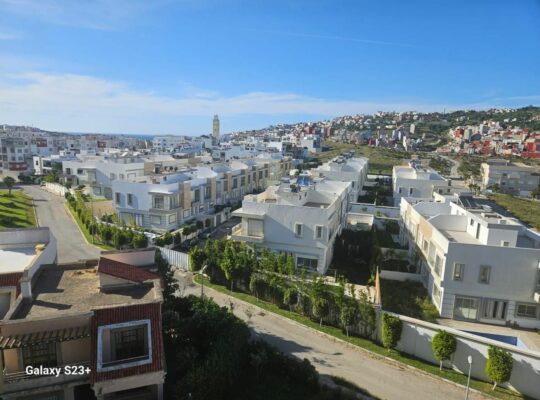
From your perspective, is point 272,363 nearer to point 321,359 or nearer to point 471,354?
point 321,359

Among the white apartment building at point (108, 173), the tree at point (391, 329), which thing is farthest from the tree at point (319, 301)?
the white apartment building at point (108, 173)

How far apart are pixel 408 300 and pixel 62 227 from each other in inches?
1427

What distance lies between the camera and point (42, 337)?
11.7 m

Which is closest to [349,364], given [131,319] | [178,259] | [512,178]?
[131,319]

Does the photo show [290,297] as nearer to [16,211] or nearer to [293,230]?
[293,230]

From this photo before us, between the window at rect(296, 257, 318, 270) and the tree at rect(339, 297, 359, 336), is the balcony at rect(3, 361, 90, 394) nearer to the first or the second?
the tree at rect(339, 297, 359, 336)

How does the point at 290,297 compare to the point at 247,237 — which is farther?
the point at 247,237

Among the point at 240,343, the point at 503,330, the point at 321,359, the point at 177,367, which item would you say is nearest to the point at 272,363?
the point at 240,343

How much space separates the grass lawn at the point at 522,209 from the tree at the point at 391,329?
38.9 metres

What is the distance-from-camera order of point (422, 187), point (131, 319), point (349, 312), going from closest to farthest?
point (131, 319) → point (349, 312) → point (422, 187)

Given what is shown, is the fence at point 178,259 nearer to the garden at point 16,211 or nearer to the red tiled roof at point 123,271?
the red tiled roof at point 123,271

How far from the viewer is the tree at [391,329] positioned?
18062 millimetres

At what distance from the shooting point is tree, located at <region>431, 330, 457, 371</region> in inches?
658

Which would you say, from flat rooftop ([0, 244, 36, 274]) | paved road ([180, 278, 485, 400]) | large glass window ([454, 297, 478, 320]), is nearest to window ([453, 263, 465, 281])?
large glass window ([454, 297, 478, 320])
